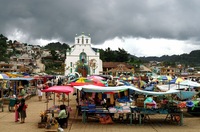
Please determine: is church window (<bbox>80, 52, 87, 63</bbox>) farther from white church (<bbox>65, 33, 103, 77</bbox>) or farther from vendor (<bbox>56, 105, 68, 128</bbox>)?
vendor (<bbox>56, 105, 68, 128</bbox>)

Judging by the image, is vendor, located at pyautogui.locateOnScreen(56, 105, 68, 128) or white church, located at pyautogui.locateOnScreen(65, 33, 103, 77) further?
white church, located at pyautogui.locateOnScreen(65, 33, 103, 77)

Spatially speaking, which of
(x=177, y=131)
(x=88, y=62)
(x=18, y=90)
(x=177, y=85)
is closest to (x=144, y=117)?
(x=177, y=131)

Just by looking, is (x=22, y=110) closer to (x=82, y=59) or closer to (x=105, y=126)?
(x=105, y=126)

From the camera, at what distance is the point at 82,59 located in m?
76.6

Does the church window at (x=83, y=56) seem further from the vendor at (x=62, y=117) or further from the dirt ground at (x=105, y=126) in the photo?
the vendor at (x=62, y=117)

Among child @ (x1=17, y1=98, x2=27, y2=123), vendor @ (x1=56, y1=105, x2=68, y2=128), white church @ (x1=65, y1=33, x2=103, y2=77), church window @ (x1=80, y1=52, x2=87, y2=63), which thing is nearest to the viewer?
vendor @ (x1=56, y1=105, x2=68, y2=128)

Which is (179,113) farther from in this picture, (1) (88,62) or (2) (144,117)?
(1) (88,62)

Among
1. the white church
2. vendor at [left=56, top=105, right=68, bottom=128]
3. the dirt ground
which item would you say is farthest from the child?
the white church

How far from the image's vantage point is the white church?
7406 centimetres

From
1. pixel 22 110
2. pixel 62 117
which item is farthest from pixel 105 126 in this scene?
pixel 22 110

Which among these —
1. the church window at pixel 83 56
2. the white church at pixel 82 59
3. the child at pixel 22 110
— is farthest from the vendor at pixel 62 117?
the church window at pixel 83 56

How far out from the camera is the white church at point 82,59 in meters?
74.1

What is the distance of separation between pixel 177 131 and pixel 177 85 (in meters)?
9.55

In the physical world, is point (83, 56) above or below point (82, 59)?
above
